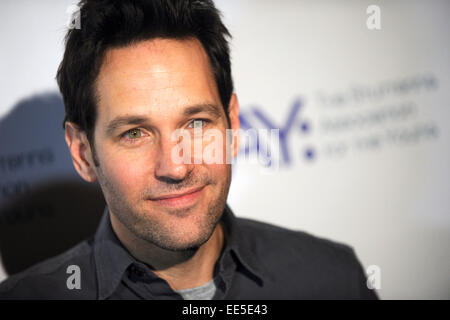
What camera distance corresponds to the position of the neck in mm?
1115

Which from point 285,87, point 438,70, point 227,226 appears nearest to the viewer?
point 227,226

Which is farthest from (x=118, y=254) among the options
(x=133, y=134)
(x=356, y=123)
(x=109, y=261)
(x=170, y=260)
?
(x=356, y=123)

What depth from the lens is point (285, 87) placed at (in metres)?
1.61

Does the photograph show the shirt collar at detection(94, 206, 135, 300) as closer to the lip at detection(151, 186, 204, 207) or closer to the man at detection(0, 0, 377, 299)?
the man at detection(0, 0, 377, 299)

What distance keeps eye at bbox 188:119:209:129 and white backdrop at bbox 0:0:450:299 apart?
1.81 feet

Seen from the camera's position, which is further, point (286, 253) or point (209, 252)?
point (286, 253)

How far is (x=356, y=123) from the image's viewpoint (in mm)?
1719

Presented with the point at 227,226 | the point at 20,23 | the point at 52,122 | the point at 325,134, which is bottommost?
the point at 227,226

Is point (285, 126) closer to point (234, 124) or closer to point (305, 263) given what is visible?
point (234, 124)

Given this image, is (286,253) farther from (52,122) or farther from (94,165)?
(52,122)

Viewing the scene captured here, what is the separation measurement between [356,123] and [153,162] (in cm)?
116

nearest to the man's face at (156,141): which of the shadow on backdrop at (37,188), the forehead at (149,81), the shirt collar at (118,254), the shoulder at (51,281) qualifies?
the forehead at (149,81)
